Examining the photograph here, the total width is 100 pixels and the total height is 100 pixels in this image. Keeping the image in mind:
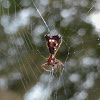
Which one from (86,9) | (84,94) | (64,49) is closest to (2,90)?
(64,49)

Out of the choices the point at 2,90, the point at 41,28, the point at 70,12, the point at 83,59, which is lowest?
the point at 2,90

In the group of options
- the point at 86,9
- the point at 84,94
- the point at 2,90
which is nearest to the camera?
the point at 2,90

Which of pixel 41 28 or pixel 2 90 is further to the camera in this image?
pixel 41 28

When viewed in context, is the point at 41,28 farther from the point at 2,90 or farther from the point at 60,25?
the point at 2,90

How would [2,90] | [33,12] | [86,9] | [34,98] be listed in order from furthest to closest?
[33,12] < [86,9] < [2,90] < [34,98]

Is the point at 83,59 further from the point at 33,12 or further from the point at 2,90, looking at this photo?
the point at 2,90

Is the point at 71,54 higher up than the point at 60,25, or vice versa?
the point at 60,25
